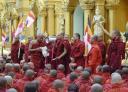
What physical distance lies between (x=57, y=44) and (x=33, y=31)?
51.4 feet

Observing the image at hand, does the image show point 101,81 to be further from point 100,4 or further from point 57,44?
point 100,4

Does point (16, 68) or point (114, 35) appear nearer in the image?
point (16, 68)

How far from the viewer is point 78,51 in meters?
18.6

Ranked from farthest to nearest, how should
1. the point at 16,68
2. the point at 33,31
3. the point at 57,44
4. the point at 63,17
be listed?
the point at 33,31 → the point at 63,17 → the point at 57,44 → the point at 16,68

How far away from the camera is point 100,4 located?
74.5 ft

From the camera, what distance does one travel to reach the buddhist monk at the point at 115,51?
53.9ft

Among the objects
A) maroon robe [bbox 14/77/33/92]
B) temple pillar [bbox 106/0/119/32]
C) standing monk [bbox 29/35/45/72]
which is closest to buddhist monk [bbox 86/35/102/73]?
standing monk [bbox 29/35/45/72]

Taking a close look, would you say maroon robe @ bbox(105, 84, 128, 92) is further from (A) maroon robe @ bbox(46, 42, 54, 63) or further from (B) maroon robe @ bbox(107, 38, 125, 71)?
(A) maroon robe @ bbox(46, 42, 54, 63)

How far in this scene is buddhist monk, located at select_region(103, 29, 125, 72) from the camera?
16438 mm

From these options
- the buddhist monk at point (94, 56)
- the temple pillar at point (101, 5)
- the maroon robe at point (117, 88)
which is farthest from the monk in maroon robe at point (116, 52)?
the temple pillar at point (101, 5)

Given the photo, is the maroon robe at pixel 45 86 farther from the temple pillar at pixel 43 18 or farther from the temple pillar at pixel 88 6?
the temple pillar at pixel 43 18

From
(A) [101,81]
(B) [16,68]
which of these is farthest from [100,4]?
(A) [101,81]

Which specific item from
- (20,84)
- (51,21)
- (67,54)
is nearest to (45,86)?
(20,84)

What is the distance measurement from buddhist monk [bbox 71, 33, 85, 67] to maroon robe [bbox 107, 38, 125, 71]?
1.84 metres
